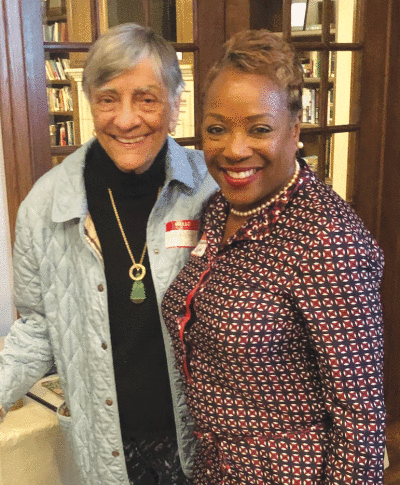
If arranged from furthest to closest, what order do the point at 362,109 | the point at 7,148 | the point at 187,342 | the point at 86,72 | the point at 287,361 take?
the point at 362,109 → the point at 7,148 → the point at 86,72 → the point at 187,342 → the point at 287,361

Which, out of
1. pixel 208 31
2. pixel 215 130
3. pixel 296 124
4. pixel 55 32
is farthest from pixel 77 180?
pixel 208 31

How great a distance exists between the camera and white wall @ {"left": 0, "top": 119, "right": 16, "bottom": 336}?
1.98m

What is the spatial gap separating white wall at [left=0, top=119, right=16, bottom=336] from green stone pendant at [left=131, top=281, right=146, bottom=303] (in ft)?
2.56

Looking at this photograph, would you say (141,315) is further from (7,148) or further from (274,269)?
(7,148)

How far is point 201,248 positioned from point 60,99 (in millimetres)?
1000

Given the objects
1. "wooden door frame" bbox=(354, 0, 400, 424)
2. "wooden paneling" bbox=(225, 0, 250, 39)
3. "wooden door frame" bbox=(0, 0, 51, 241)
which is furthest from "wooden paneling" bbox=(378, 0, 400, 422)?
"wooden door frame" bbox=(0, 0, 51, 241)

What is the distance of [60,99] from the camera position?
2061 millimetres

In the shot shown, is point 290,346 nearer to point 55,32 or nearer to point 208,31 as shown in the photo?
point 55,32

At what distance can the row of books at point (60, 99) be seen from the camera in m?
2.02

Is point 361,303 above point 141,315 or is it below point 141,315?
above

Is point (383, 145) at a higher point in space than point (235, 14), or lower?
lower

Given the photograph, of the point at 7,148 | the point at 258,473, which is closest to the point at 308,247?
the point at 258,473

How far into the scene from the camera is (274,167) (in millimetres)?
1135

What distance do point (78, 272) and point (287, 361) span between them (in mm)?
561
